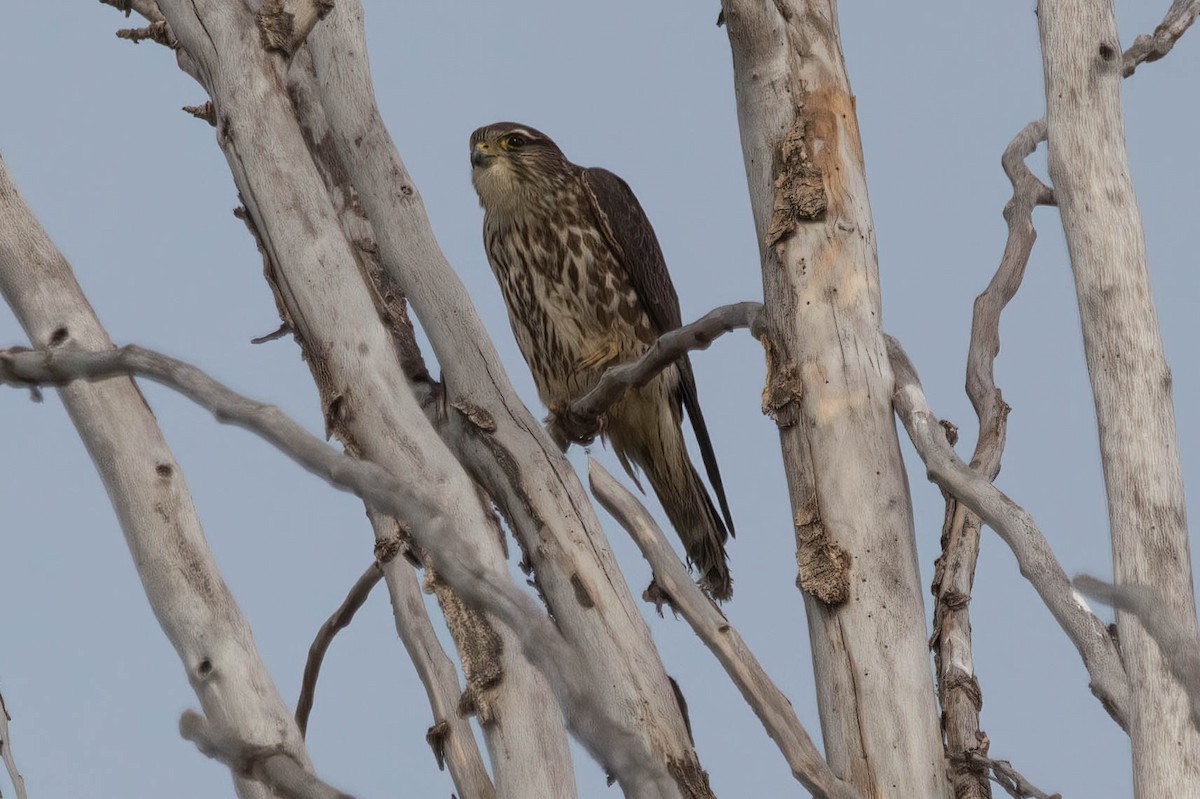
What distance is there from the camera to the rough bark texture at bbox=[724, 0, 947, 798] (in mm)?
2691

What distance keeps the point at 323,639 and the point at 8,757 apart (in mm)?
1045

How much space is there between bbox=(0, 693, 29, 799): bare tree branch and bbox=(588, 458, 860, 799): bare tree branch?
3.96 feet

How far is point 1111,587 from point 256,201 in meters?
2.03

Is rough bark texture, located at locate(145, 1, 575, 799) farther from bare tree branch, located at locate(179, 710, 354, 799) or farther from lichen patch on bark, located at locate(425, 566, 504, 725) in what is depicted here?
bare tree branch, located at locate(179, 710, 354, 799)

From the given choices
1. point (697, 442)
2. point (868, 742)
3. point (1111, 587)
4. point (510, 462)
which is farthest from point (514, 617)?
point (697, 442)

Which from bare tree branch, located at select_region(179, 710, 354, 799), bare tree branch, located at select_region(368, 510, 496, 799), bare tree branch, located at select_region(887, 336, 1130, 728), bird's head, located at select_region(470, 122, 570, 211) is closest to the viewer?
bare tree branch, located at select_region(179, 710, 354, 799)

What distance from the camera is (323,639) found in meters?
3.70

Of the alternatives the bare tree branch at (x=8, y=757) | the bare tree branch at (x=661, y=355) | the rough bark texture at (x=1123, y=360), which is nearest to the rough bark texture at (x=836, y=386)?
the bare tree branch at (x=661, y=355)

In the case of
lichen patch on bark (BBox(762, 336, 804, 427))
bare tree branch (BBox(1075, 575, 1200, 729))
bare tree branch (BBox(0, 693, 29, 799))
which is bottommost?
bare tree branch (BBox(1075, 575, 1200, 729))

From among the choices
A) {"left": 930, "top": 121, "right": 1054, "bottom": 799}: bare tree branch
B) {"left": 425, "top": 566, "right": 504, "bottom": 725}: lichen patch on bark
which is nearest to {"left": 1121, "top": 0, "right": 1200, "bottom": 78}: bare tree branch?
{"left": 930, "top": 121, "right": 1054, "bottom": 799}: bare tree branch

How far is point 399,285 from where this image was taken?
10.8ft

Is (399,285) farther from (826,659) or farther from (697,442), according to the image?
(697,442)

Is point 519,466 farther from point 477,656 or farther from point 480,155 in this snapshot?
point 480,155

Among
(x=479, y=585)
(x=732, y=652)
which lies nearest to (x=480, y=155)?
(x=732, y=652)
